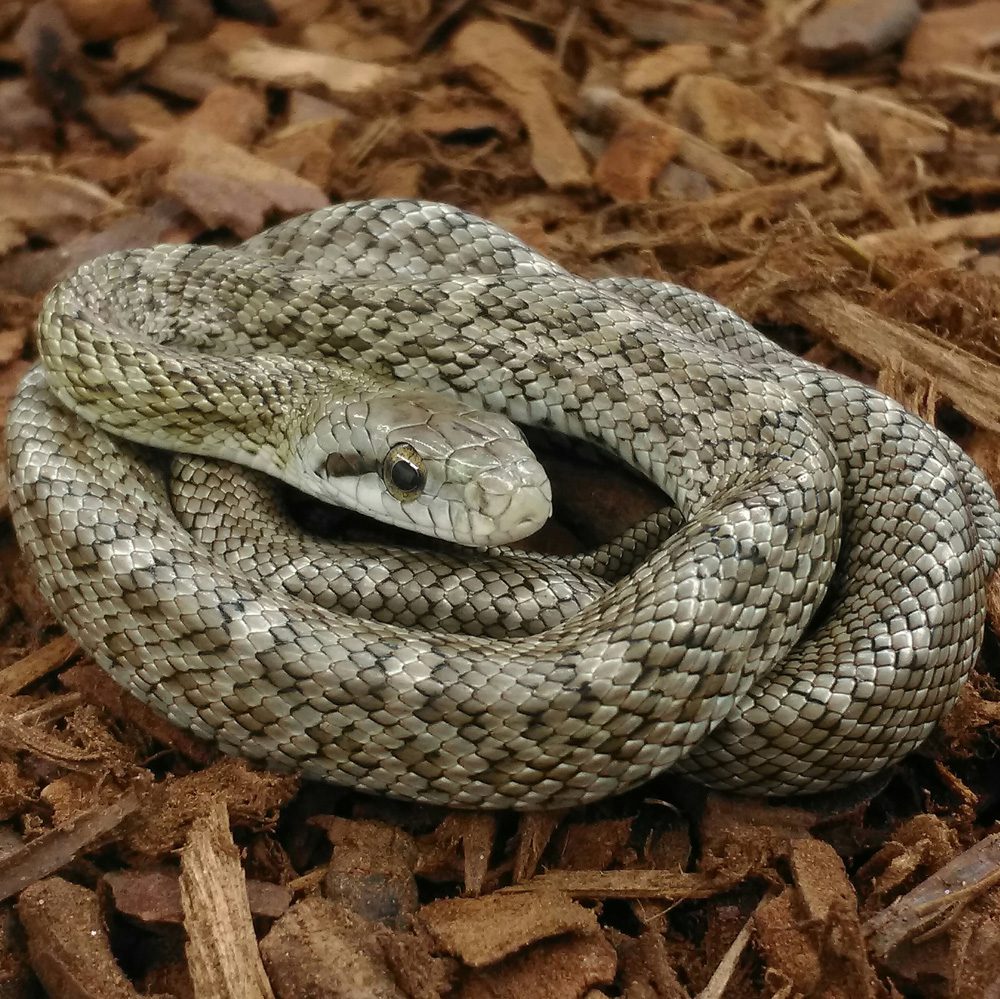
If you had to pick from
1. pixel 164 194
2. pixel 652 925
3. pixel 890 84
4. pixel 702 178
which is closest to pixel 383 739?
pixel 652 925

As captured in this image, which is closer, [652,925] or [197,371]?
[652,925]

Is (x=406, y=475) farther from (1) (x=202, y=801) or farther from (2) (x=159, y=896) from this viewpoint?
(2) (x=159, y=896)

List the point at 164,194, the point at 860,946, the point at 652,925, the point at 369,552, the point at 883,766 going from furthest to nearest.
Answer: the point at 164,194 → the point at 369,552 → the point at 883,766 → the point at 652,925 → the point at 860,946

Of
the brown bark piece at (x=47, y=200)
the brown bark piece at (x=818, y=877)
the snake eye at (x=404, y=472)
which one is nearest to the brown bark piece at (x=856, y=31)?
the brown bark piece at (x=47, y=200)

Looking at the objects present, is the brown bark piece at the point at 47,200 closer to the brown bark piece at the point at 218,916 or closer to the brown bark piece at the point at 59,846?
the brown bark piece at the point at 59,846

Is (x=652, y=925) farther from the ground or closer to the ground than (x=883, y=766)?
closer to the ground

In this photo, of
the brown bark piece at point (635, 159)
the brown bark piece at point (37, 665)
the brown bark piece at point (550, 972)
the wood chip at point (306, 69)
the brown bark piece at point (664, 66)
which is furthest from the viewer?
the brown bark piece at point (664, 66)

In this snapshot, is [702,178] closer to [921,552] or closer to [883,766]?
[921,552]

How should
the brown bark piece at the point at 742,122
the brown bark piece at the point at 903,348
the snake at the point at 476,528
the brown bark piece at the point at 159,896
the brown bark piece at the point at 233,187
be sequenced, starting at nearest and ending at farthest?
the brown bark piece at the point at 159,896, the snake at the point at 476,528, the brown bark piece at the point at 903,348, the brown bark piece at the point at 233,187, the brown bark piece at the point at 742,122
